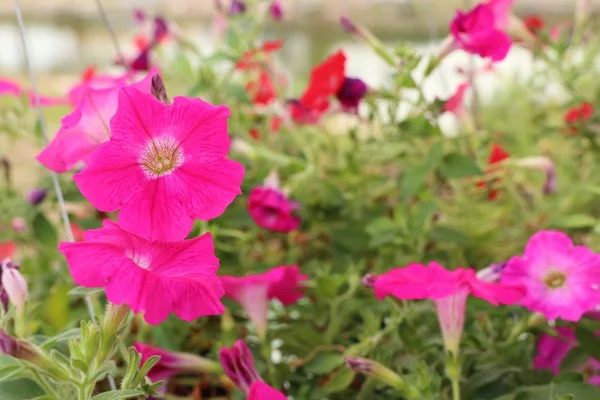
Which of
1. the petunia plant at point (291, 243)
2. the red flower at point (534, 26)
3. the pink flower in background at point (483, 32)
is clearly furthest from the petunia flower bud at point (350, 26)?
the red flower at point (534, 26)

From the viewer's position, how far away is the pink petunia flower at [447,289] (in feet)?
1.62

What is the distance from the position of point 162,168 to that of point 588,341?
0.38 metres

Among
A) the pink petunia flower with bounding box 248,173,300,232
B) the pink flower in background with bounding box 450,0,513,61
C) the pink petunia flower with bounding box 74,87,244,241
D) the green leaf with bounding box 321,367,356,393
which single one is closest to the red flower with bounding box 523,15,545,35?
the pink flower in background with bounding box 450,0,513,61

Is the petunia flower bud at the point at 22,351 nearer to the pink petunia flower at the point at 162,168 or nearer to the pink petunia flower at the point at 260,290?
the pink petunia flower at the point at 162,168

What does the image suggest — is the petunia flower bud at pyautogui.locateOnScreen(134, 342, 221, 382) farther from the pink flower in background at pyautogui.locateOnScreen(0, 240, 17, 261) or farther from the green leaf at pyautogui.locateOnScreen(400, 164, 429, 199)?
the pink flower in background at pyautogui.locateOnScreen(0, 240, 17, 261)

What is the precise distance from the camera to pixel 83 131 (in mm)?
474

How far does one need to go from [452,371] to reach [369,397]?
4.1 inches

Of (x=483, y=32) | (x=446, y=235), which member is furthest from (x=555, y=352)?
(x=483, y=32)

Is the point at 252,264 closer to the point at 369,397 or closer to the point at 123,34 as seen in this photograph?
the point at 369,397

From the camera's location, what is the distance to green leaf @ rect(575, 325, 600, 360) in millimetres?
585

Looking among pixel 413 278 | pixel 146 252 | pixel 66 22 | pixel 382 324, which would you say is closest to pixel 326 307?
pixel 382 324

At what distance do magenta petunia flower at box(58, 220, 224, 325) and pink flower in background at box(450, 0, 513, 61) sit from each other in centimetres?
33

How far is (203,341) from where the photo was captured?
0.73m

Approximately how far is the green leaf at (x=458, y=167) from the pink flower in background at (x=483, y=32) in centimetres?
13
